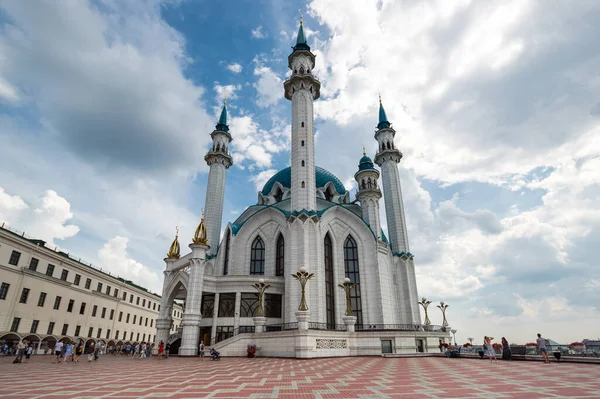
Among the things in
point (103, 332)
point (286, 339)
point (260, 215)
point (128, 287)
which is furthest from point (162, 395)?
point (128, 287)

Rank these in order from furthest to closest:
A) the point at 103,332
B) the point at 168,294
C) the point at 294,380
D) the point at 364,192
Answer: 1. the point at 103,332
2. the point at 364,192
3. the point at 168,294
4. the point at 294,380

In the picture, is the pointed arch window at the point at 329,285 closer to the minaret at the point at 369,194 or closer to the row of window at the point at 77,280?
the minaret at the point at 369,194

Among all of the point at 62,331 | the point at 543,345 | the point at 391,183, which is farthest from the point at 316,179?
the point at 62,331

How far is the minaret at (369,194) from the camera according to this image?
125ft

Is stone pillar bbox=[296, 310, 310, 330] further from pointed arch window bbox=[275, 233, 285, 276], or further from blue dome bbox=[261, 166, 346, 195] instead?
blue dome bbox=[261, 166, 346, 195]

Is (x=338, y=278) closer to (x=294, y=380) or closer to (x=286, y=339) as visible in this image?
(x=286, y=339)

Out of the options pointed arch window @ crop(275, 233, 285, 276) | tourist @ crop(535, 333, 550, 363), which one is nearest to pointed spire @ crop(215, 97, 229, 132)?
pointed arch window @ crop(275, 233, 285, 276)

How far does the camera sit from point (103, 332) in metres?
42.4

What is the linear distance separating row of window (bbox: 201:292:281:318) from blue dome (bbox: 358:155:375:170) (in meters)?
21.1

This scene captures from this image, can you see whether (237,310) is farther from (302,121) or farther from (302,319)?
(302,121)

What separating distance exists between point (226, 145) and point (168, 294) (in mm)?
21572

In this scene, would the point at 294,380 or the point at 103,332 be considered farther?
the point at 103,332

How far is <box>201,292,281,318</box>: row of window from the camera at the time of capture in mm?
29391

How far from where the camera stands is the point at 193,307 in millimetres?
27203
